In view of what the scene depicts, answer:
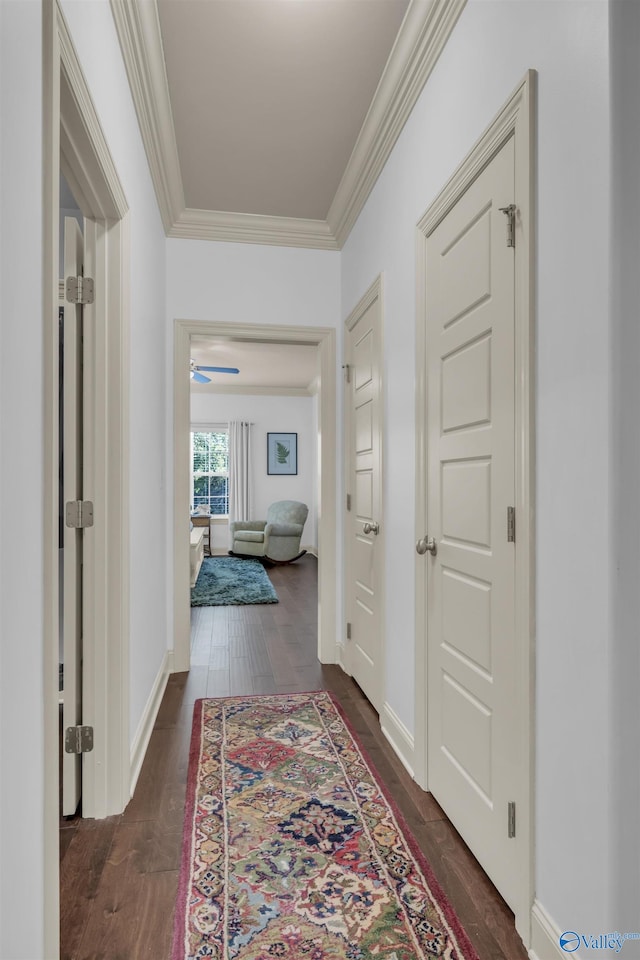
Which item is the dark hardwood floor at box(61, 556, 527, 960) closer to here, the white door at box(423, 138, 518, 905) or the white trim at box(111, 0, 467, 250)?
the white door at box(423, 138, 518, 905)

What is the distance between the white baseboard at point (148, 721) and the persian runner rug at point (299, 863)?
0.69 feet

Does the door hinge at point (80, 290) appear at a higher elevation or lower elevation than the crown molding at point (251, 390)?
lower

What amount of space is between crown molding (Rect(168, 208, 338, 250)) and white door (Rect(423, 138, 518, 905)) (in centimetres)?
174

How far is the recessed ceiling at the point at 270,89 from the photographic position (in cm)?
203

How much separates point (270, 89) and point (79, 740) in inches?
107

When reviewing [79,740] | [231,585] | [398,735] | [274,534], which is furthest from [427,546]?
[274,534]

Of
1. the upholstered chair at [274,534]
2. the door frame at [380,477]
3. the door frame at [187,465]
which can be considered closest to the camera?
the door frame at [380,477]

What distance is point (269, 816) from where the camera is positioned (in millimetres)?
1951

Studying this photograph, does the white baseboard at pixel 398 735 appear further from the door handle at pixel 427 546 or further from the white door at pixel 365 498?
the door handle at pixel 427 546

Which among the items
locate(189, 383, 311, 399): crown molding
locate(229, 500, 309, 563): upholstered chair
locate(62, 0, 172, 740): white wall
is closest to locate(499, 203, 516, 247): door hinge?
locate(62, 0, 172, 740): white wall

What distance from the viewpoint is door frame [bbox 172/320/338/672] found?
347cm
